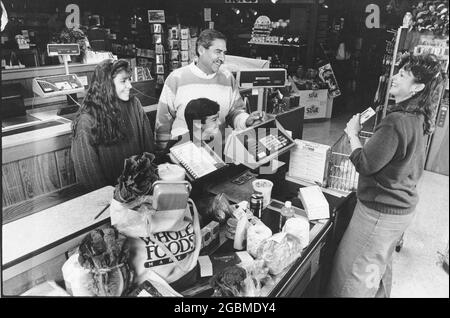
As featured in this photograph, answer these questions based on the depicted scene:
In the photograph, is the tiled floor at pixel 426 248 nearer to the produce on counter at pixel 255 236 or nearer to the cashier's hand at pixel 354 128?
the cashier's hand at pixel 354 128

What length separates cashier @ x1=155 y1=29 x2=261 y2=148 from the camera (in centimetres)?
234

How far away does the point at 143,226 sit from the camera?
3.99 feet

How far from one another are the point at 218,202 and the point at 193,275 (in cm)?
44

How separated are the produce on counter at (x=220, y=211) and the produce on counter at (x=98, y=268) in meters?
0.59

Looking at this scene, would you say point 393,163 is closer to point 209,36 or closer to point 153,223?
point 153,223

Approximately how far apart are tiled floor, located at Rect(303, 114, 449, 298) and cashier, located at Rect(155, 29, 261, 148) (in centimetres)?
117

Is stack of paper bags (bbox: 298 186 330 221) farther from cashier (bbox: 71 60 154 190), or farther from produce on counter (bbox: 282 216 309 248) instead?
cashier (bbox: 71 60 154 190)

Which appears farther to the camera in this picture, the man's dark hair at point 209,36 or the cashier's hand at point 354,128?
the man's dark hair at point 209,36

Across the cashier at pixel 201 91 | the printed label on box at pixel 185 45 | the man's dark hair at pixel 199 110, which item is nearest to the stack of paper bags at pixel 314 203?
the cashier at pixel 201 91

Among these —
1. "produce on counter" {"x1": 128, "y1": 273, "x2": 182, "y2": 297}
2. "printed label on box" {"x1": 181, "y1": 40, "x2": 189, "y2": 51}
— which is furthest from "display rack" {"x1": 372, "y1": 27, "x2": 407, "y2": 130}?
"printed label on box" {"x1": 181, "y1": 40, "x2": 189, "y2": 51}

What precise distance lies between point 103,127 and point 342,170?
1.37 meters

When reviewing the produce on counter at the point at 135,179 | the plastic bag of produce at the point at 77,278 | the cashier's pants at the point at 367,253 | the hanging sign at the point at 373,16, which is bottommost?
the cashier's pants at the point at 367,253

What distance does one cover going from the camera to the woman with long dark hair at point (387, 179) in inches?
52.1

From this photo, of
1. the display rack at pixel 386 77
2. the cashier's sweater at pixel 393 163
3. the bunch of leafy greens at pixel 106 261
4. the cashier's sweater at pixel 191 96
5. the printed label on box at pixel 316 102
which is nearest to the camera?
the bunch of leafy greens at pixel 106 261
